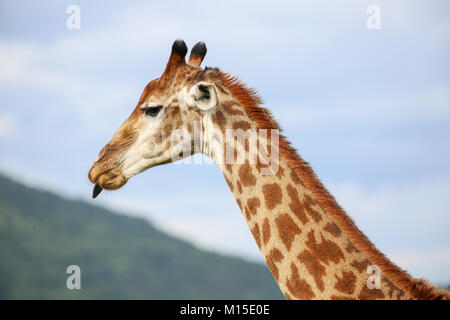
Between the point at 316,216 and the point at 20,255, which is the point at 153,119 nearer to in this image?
the point at 316,216

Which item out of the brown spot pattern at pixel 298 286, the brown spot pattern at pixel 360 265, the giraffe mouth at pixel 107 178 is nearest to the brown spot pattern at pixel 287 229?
the brown spot pattern at pixel 298 286

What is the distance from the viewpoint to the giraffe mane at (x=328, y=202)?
20.4ft

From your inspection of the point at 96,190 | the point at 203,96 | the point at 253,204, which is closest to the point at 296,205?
the point at 253,204

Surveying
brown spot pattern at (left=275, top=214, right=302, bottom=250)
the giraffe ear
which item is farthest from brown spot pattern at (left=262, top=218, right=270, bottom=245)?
the giraffe ear

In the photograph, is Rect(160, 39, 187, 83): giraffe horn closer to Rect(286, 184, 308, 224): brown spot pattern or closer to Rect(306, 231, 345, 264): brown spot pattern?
Rect(286, 184, 308, 224): brown spot pattern

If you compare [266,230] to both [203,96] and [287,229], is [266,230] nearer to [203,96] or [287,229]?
[287,229]

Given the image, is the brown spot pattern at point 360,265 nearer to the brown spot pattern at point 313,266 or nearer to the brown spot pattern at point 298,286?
the brown spot pattern at point 313,266

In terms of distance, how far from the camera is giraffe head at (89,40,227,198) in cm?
761

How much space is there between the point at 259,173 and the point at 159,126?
1431mm

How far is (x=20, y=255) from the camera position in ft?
272

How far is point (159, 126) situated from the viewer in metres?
7.66

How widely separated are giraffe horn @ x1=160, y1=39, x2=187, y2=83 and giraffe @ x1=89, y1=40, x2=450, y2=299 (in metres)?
0.01
